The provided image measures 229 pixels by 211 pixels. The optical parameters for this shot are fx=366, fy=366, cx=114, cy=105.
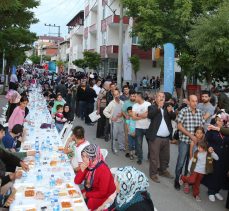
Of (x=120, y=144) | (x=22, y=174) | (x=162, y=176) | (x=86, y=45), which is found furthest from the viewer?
(x=86, y=45)

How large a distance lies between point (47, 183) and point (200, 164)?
10.4ft

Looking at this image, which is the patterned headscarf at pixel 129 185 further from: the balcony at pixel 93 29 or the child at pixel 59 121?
the balcony at pixel 93 29

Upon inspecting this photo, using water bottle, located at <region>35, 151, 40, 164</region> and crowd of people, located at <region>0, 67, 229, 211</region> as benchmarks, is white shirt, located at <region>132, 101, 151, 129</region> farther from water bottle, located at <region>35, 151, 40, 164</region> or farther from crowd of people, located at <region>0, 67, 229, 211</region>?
water bottle, located at <region>35, 151, 40, 164</region>

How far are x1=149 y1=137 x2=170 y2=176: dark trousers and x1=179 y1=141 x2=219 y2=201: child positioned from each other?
93 cm

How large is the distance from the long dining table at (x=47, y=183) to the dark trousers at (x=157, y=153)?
6.47 feet

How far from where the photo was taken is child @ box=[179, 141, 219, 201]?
7.02 m

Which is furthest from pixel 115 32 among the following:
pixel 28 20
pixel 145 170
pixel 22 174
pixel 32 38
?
pixel 22 174

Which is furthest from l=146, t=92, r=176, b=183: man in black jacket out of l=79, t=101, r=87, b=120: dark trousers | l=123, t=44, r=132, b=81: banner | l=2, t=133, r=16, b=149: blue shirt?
l=123, t=44, r=132, b=81: banner

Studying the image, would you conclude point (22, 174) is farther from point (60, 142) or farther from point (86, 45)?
point (86, 45)

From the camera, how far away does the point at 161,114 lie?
7.89 meters

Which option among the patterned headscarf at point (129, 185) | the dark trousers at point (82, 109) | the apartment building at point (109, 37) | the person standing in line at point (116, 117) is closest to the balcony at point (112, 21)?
the apartment building at point (109, 37)

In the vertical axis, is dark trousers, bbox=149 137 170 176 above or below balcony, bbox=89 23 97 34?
below

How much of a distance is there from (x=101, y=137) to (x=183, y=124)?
5.67m

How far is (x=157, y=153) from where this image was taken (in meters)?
7.91
